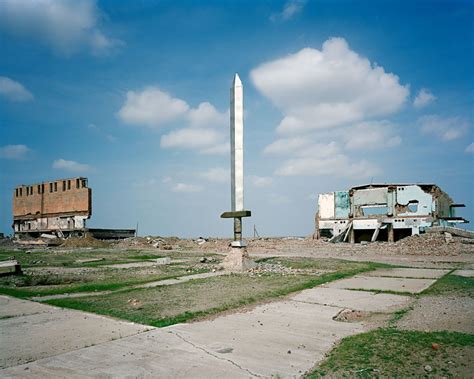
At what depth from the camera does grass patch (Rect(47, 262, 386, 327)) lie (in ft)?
17.5

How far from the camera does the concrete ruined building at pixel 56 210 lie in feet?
131

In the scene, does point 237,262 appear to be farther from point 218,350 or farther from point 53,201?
point 53,201

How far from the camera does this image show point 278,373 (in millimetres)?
3197

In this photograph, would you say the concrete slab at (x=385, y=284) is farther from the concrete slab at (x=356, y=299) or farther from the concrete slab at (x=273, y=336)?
the concrete slab at (x=273, y=336)

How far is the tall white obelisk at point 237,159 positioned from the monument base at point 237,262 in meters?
0.18

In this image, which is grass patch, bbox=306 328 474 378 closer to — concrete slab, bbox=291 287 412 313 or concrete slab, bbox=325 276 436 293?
concrete slab, bbox=291 287 412 313


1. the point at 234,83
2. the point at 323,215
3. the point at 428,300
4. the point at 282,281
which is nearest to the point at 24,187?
the point at 323,215

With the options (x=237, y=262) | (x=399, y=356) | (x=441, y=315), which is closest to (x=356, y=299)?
(x=441, y=315)

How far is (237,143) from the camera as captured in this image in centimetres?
1120

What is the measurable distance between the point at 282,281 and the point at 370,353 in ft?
16.7

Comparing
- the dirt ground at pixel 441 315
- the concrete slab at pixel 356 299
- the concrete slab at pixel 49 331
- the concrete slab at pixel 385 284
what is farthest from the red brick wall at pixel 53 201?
the dirt ground at pixel 441 315

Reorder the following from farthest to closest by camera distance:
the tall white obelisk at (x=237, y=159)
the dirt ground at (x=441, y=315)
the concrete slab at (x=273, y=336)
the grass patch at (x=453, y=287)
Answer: the tall white obelisk at (x=237, y=159) → the grass patch at (x=453, y=287) → the dirt ground at (x=441, y=315) → the concrete slab at (x=273, y=336)

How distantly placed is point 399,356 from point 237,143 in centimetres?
843

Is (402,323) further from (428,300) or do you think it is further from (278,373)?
(278,373)
